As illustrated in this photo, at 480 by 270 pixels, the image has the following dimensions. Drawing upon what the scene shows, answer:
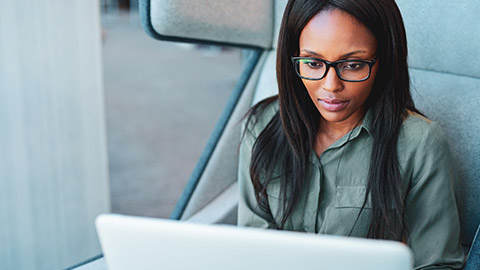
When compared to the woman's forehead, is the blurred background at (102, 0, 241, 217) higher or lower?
lower

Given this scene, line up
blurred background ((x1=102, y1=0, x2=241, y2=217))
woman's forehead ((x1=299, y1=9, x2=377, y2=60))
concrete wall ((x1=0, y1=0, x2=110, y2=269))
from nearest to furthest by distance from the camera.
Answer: woman's forehead ((x1=299, y1=9, x2=377, y2=60))
concrete wall ((x1=0, y1=0, x2=110, y2=269))
blurred background ((x1=102, y1=0, x2=241, y2=217))

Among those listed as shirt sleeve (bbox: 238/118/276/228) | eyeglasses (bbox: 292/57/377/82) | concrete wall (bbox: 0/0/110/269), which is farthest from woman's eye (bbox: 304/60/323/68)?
concrete wall (bbox: 0/0/110/269)

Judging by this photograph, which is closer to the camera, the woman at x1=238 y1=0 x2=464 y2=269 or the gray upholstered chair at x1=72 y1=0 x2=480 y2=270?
the woman at x1=238 y1=0 x2=464 y2=269

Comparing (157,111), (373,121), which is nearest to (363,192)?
(373,121)

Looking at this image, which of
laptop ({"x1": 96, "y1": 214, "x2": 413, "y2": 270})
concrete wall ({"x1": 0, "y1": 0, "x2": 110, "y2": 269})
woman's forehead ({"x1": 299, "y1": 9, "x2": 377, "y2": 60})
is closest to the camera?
laptop ({"x1": 96, "y1": 214, "x2": 413, "y2": 270})

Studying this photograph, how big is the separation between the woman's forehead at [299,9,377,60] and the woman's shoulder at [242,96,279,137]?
259 millimetres

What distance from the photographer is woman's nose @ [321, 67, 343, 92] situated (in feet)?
2.91

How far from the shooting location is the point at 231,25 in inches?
50.8

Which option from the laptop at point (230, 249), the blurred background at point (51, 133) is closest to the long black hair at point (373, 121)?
the laptop at point (230, 249)

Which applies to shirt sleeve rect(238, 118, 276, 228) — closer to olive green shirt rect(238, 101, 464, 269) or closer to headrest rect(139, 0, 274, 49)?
olive green shirt rect(238, 101, 464, 269)

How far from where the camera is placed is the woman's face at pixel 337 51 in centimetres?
88

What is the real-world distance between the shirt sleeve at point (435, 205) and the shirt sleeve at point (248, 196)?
0.29m

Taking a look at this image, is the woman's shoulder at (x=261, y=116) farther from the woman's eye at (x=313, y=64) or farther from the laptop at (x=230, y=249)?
the laptop at (x=230, y=249)

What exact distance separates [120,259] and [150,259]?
0.12 feet
